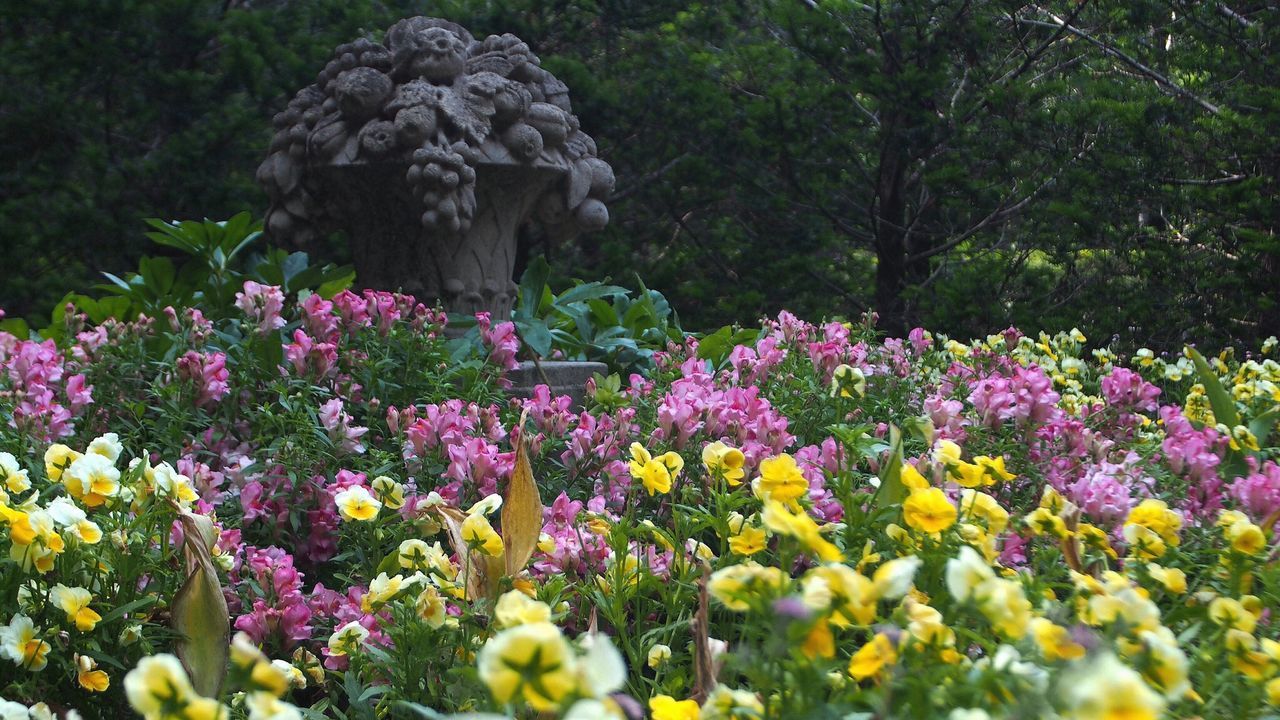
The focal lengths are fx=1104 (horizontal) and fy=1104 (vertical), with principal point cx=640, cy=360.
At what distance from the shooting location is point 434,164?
134 inches

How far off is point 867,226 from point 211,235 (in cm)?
556

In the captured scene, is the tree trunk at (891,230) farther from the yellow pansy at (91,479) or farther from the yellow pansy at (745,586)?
the yellow pansy at (745,586)

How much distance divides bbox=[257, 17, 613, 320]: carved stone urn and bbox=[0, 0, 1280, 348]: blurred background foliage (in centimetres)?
365

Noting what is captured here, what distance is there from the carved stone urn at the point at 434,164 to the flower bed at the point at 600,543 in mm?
888

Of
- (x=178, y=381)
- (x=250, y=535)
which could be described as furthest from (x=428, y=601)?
(x=178, y=381)

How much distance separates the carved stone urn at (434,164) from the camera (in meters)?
3.51

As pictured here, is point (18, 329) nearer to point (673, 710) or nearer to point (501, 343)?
point (501, 343)

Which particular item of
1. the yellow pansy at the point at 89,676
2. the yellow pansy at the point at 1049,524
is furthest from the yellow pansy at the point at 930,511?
the yellow pansy at the point at 89,676

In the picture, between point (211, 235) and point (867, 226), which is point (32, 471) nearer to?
point (211, 235)

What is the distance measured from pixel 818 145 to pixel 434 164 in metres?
5.40

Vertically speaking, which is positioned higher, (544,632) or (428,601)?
(544,632)

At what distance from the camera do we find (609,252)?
8242mm

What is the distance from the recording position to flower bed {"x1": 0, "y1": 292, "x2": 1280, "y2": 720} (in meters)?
0.83

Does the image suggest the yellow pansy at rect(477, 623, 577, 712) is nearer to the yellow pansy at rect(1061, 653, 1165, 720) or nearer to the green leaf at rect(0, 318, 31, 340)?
the yellow pansy at rect(1061, 653, 1165, 720)
